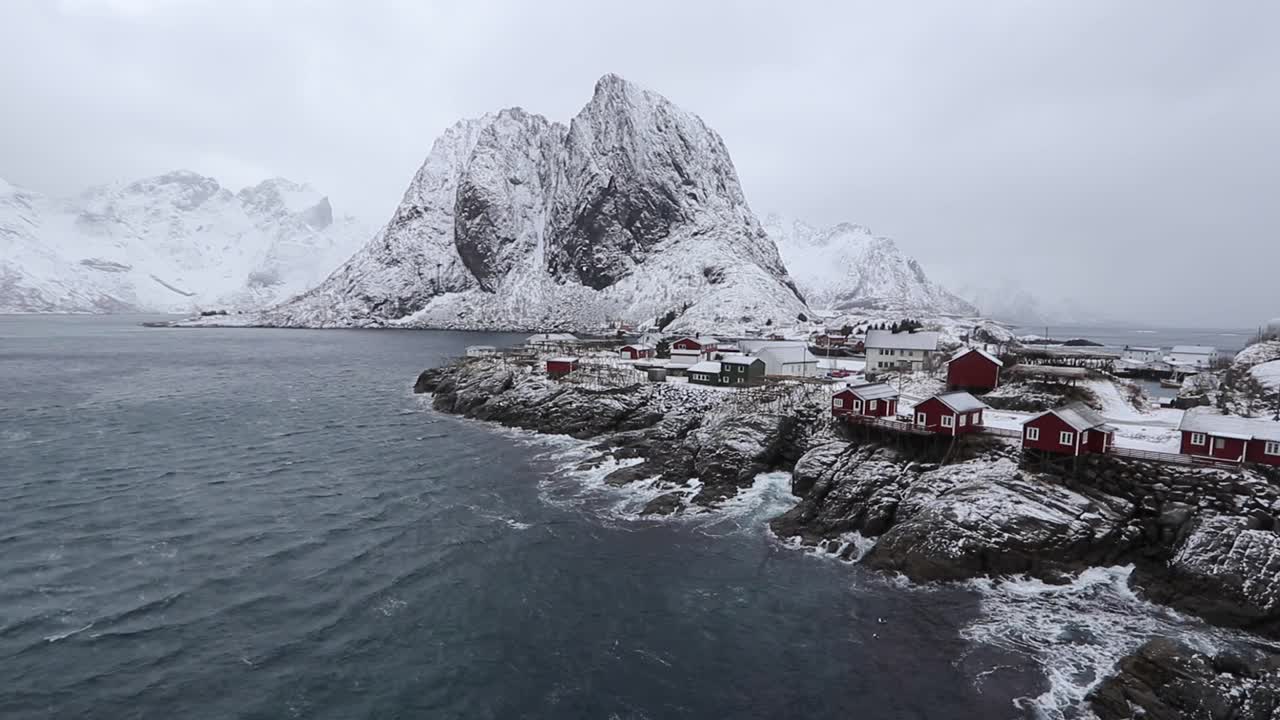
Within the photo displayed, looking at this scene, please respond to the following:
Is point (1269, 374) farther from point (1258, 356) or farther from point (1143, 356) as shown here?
point (1143, 356)

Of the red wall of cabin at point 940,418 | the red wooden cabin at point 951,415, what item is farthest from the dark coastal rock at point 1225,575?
the red wooden cabin at point 951,415

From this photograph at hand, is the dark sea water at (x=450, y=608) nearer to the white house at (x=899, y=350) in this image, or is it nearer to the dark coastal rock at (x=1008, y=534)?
the dark coastal rock at (x=1008, y=534)

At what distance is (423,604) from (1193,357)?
140 m

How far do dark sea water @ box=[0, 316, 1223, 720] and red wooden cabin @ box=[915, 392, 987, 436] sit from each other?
36.0 ft

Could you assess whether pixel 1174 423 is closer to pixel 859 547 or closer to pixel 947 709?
pixel 859 547

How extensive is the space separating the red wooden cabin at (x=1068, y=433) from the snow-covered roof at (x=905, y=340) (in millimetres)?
39178

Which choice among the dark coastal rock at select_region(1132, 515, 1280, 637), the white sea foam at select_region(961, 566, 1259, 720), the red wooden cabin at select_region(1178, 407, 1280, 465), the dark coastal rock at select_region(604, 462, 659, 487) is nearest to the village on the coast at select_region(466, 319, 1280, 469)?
the red wooden cabin at select_region(1178, 407, 1280, 465)

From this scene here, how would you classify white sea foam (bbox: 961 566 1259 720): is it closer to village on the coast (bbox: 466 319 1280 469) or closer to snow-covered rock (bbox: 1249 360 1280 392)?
village on the coast (bbox: 466 319 1280 469)

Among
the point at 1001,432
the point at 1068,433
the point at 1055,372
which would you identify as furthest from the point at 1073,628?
the point at 1055,372

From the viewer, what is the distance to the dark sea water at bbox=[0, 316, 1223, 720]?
2139 cm

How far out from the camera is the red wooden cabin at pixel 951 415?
39000mm

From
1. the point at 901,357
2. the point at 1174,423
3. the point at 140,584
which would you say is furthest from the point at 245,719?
the point at 901,357

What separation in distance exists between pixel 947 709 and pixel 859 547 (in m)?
13.1

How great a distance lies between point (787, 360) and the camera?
230 feet
